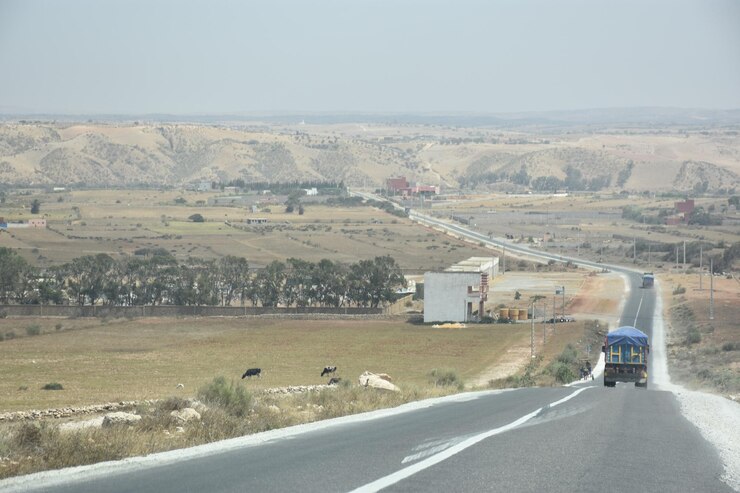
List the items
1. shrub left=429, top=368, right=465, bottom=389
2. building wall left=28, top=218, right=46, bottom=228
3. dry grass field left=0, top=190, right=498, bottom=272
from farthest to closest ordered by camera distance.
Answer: building wall left=28, top=218, right=46, bottom=228 < dry grass field left=0, top=190, right=498, bottom=272 < shrub left=429, top=368, right=465, bottom=389

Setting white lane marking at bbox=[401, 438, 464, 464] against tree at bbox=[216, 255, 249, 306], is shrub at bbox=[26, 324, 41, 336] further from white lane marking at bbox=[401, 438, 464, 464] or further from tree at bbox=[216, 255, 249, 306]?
white lane marking at bbox=[401, 438, 464, 464]

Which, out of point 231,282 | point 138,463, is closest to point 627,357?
point 138,463

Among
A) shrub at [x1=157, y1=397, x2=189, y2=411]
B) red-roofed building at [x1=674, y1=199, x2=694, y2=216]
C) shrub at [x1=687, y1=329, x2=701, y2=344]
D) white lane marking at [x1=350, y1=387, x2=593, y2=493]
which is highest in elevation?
white lane marking at [x1=350, y1=387, x2=593, y2=493]

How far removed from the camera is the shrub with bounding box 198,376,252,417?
19.3 meters

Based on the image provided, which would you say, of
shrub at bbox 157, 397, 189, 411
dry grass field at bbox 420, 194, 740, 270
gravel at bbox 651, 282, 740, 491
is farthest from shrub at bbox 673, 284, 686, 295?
shrub at bbox 157, 397, 189, 411

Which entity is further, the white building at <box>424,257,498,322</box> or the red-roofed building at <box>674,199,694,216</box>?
the red-roofed building at <box>674,199,694,216</box>

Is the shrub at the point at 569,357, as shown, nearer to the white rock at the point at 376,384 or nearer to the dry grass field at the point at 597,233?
the white rock at the point at 376,384

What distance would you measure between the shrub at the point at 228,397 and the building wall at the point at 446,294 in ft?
193

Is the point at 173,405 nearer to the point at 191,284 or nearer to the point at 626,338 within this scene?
the point at 626,338

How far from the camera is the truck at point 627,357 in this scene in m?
41.5

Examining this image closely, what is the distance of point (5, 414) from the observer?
25.1 metres

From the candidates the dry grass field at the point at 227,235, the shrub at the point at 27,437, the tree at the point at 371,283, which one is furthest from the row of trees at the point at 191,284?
the shrub at the point at 27,437

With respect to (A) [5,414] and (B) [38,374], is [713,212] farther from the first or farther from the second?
(A) [5,414]

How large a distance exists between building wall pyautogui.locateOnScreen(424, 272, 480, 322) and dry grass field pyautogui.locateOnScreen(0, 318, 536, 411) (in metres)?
2.40
